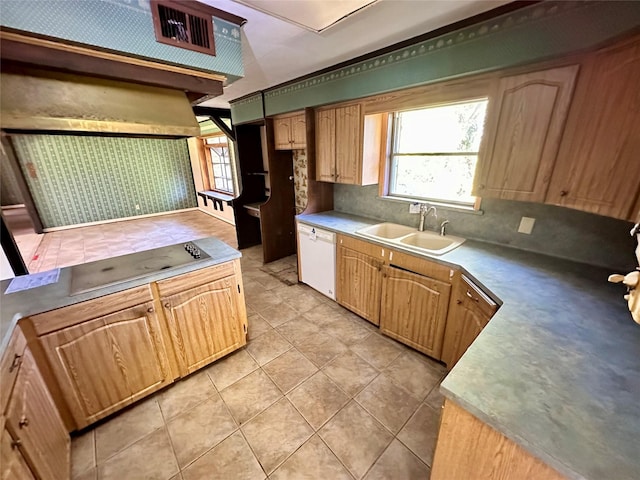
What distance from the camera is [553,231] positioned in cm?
177

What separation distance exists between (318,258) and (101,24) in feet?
Result: 7.62

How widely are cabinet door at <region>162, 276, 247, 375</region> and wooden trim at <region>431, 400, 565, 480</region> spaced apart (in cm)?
160

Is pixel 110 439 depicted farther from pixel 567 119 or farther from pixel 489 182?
pixel 567 119

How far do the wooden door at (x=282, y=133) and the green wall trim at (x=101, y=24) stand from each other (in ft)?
5.88

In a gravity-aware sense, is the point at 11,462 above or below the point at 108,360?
above

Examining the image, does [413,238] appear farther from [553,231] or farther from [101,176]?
[101,176]

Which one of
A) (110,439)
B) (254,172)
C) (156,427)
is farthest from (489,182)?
(254,172)

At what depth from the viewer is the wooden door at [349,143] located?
7.98ft

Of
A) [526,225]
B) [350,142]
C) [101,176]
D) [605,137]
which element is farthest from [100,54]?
[101,176]

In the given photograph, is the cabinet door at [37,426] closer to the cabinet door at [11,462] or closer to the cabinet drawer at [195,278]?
the cabinet door at [11,462]

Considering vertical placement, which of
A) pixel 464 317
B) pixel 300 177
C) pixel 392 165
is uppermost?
pixel 392 165

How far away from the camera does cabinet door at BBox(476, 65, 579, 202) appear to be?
4.49 ft

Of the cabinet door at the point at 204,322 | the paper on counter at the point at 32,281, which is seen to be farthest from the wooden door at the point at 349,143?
the paper on counter at the point at 32,281

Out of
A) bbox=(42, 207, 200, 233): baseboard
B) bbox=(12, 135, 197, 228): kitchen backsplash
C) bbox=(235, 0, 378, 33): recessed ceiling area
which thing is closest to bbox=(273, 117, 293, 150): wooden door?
bbox=(235, 0, 378, 33): recessed ceiling area
